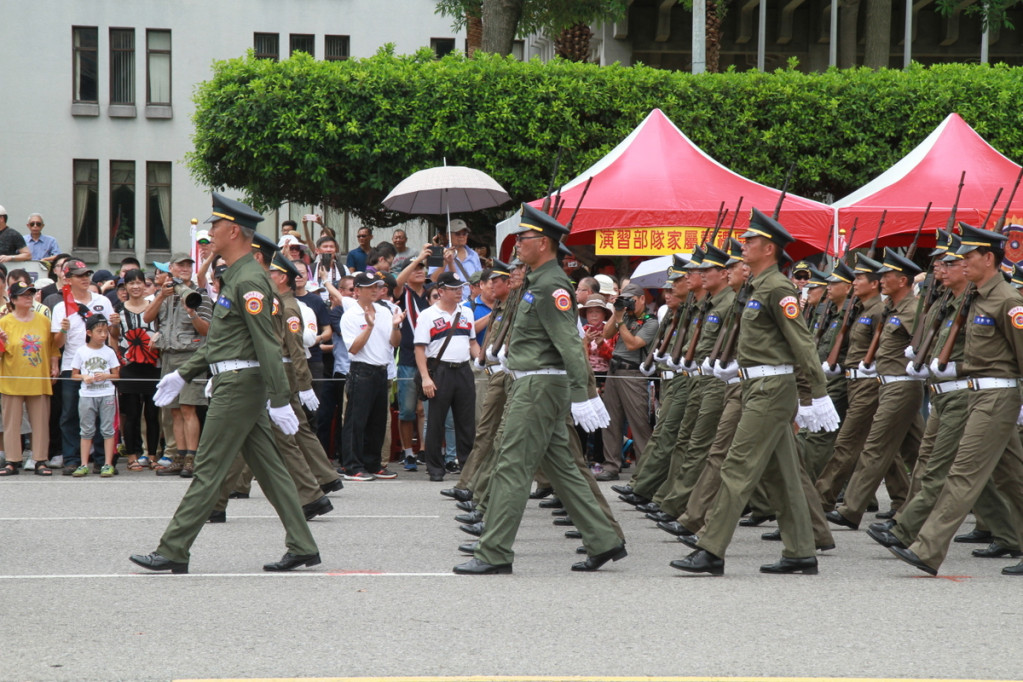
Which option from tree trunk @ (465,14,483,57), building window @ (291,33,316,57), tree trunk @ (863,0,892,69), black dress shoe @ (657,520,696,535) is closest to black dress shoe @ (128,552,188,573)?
black dress shoe @ (657,520,696,535)

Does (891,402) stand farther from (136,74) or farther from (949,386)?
(136,74)

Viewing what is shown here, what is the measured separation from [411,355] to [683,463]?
15.1ft

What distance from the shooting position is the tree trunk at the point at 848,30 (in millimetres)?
26328

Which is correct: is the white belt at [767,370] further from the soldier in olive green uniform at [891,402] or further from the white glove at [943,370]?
the soldier in olive green uniform at [891,402]

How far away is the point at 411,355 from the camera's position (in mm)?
13789

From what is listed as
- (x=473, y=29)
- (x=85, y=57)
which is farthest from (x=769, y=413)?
(x=85, y=57)

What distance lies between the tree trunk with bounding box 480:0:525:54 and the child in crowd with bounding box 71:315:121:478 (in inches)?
386

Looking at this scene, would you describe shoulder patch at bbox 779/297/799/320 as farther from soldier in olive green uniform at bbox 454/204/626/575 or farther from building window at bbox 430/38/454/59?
building window at bbox 430/38/454/59

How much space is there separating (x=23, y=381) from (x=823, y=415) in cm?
848

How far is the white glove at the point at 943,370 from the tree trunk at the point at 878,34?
53.2 ft

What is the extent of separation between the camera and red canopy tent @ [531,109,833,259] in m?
14.8

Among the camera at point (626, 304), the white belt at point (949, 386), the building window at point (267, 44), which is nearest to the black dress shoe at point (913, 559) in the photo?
the white belt at point (949, 386)

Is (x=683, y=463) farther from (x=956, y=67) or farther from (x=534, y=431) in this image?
(x=956, y=67)

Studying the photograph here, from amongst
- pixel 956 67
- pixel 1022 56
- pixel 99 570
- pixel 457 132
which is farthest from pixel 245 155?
pixel 1022 56
